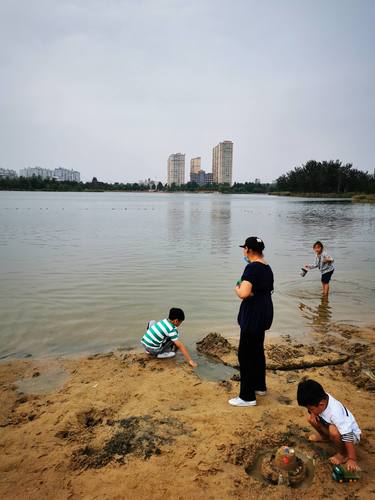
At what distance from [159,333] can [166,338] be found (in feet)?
0.42

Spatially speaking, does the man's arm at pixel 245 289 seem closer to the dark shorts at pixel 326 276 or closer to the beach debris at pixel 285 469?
the beach debris at pixel 285 469

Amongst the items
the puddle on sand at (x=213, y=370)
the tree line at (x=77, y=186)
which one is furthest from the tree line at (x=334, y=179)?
the puddle on sand at (x=213, y=370)

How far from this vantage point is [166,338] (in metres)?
5.32

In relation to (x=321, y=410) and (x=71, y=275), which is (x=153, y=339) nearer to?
(x=321, y=410)

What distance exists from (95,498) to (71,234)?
60.6ft

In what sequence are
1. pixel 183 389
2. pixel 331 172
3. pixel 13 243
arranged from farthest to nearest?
pixel 331 172, pixel 13 243, pixel 183 389

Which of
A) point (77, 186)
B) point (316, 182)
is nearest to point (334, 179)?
point (316, 182)

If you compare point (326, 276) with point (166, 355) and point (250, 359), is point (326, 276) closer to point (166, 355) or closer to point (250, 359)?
point (166, 355)

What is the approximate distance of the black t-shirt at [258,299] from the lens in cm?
387

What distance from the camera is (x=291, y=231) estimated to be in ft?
77.5

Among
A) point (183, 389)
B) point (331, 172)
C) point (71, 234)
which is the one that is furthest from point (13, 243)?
point (331, 172)

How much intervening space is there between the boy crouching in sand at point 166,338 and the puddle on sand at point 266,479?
6.52 ft

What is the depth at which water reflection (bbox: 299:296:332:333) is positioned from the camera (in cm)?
702

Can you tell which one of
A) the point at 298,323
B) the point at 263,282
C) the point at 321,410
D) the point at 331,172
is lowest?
the point at 298,323
